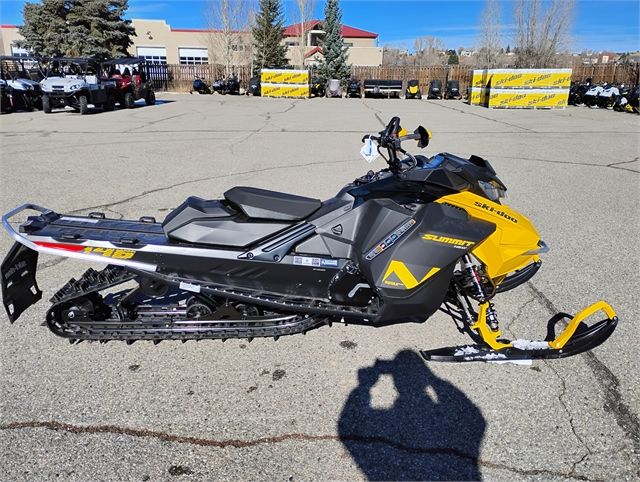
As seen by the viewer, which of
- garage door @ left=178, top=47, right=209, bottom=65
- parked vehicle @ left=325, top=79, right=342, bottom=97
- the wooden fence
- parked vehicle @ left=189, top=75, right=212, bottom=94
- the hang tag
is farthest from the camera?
garage door @ left=178, top=47, right=209, bottom=65

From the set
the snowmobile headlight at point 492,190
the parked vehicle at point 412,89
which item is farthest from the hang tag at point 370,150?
the parked vehicle at point 412,89

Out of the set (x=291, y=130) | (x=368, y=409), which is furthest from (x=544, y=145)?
(x=368, y=409)

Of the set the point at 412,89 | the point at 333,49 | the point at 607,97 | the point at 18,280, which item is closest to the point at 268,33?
the point at 333,49

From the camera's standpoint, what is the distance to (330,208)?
3.09 meters

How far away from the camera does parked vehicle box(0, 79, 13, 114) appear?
733 inches

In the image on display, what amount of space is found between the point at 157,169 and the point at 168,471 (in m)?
7.29

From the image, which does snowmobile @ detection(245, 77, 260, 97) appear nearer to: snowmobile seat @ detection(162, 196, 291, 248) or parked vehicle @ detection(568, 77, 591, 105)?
parked vehicle @ detection(568, 77, 591, 105)

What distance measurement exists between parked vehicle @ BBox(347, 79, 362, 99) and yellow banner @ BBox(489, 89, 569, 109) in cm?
1163

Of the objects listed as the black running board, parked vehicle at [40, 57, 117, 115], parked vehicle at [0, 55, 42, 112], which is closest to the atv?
parked vehicle at [40, 57, 117, 115]

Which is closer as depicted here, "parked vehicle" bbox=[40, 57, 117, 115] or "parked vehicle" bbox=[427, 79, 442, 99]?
"parked vehicle" bbox=[40, 57, 117, 115]

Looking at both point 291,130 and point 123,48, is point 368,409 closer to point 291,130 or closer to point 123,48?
point 291,130

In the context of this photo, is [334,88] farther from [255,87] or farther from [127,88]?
[127,88]

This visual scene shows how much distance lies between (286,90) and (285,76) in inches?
34.8

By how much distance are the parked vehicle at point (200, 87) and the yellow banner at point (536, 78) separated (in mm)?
20981
